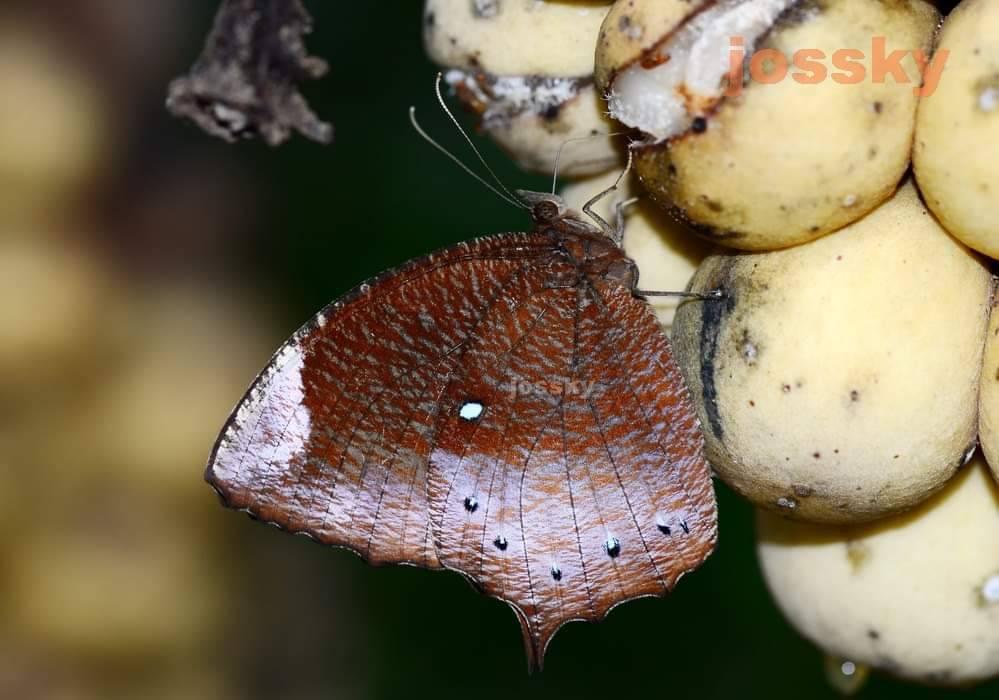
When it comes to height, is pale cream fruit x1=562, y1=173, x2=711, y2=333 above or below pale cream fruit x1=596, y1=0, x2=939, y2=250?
below

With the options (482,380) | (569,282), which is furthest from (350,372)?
(569,282)

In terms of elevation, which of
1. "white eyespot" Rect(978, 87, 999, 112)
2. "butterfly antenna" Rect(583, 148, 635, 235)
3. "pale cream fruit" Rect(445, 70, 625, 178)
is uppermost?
"white eyespot" Rect(978, 87, 999, 112)

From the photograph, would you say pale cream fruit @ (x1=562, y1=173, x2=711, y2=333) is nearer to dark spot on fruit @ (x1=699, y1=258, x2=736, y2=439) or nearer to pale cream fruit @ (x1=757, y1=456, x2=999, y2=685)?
dark spot on fruit @ (x1=699, y1=258, x2=736, y2=439)

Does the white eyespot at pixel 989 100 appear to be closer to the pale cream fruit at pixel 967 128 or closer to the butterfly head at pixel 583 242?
the pale cream fruit at pixel 967 128

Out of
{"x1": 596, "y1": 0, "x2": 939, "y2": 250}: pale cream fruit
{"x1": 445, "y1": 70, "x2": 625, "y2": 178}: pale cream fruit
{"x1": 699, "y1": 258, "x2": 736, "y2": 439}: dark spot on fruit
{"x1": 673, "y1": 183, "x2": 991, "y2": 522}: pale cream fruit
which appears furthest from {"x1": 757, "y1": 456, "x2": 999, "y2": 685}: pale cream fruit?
{"x1": 445, "y1": 70, "x2": 625, "y2": 178}: pale cream fruit

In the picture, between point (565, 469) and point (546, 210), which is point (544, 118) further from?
point (565, 469)

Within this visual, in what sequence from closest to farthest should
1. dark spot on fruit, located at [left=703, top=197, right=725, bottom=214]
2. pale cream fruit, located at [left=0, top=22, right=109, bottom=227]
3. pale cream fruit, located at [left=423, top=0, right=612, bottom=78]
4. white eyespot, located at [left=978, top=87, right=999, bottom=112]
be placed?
white eyespot, located at [left=978, top=87, right=999, bottom=112] → dark spot on fruit, located at [left=703, top=197, right=725, bottom=214] → pale cream fruit, located at [left=423, top=0, right=612, bottom=78] → pale cream fruit, located at [left=0, top=22, right=109, bottom=227]

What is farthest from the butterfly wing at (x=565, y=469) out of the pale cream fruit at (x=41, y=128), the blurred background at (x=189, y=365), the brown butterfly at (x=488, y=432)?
the pale cream fruit at (x=41, y=128)
